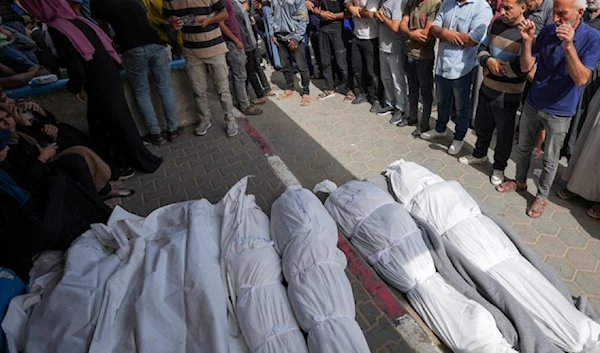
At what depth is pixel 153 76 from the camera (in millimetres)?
4859

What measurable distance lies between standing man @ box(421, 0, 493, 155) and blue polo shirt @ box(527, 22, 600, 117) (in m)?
0.72

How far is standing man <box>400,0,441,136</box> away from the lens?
13.8ft

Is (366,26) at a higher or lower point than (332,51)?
higher

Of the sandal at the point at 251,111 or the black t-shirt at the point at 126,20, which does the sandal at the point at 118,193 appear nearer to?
the black t-shirt at the point at 126,20

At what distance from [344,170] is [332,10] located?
2626mm

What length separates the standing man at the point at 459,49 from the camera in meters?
3.73

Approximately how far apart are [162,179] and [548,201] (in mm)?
4189

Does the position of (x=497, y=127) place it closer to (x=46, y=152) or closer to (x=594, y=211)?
(x=594, y=211)

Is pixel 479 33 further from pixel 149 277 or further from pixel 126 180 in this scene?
pixel 126 180

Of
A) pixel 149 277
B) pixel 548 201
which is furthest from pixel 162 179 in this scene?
pixel 548 201

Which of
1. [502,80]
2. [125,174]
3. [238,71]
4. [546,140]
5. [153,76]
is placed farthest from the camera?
[238,71]

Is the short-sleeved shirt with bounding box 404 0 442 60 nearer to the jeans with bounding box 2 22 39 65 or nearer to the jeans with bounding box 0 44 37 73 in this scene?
the jeans with bounding box 0 44 37 73

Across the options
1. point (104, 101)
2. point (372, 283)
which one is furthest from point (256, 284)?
point (104, 101)

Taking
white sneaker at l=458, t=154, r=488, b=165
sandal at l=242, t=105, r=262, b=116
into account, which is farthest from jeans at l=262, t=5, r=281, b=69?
white sneaker at l=458, t=154, r=488, b=165
